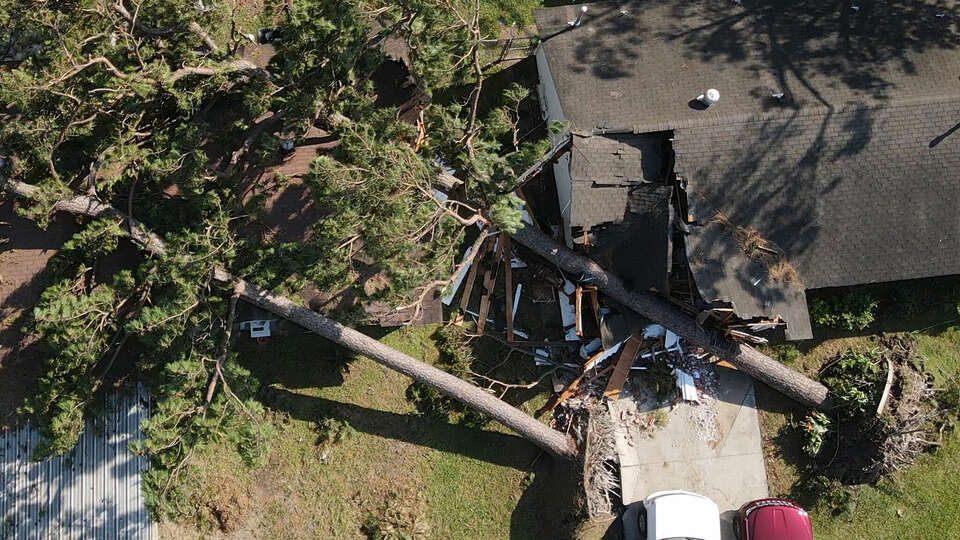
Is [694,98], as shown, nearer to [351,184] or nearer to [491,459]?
A: [351,184]

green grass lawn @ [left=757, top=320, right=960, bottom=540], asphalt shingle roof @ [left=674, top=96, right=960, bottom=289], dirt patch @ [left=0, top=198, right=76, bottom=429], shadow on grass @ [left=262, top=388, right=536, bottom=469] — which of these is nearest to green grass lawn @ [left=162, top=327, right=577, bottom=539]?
shadow on grass @ [left=262, top=388, right=536, bottom=469]

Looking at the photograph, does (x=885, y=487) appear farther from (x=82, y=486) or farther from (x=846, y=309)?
(x=82, y=486)

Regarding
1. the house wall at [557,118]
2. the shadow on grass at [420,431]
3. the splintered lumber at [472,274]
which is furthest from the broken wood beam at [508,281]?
the shadow on grass at [420,431]

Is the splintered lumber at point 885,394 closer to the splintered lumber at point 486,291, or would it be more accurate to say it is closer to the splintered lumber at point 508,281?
the splintered lumber at point 508,281

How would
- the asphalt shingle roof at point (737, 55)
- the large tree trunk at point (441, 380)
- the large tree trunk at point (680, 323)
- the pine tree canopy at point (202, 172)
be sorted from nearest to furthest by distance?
the pine tree canopy at point (202, 172) < the asphalt shingle roof at point (737, 55) < the large tree trunk at point (441, 380) < the large tree trunk at point (680, 323)

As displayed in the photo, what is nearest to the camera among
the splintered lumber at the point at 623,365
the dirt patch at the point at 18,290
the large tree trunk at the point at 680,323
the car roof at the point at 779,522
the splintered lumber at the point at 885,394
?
the car roof at the point at 779,522

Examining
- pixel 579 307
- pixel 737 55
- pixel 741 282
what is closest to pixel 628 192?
pixel 579 307
